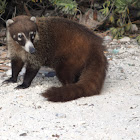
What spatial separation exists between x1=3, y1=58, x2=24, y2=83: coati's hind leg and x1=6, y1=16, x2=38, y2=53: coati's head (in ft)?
1.51

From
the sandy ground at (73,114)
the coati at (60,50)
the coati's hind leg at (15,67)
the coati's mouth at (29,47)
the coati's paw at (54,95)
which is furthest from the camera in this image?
the coati's hind leg at (15,67)

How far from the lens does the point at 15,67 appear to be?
5.40 meters

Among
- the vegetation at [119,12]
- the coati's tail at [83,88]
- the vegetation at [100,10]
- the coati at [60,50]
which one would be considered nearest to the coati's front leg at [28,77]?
the coati at [60,50]

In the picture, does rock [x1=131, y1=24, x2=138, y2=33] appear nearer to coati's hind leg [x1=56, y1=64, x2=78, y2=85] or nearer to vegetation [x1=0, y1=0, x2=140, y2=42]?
vegetation [x1=0, y1=0, x2=140, y2=42]

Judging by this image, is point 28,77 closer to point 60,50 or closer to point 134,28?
point 60,50

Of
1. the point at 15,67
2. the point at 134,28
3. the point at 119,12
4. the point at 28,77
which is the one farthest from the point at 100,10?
the point at 28,77

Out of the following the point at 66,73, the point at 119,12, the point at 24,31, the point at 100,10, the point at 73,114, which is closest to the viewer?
the point at 73,114

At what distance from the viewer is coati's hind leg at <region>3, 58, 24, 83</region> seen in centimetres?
533

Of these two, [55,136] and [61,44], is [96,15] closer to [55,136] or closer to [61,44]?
[61,44]

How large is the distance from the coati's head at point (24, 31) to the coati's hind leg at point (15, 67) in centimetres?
46

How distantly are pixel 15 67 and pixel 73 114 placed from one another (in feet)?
6.03

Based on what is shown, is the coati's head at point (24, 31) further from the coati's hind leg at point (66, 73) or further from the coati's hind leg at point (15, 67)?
the coati's hind leg at point (66, 73)

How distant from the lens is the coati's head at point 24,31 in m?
4.79

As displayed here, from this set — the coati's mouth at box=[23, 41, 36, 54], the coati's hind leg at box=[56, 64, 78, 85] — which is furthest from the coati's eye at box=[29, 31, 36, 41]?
the coati's hind leg at box=[56, 64, 78, 85]
